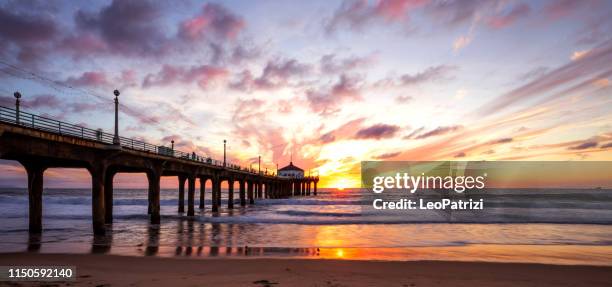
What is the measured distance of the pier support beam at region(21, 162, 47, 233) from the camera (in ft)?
78.4

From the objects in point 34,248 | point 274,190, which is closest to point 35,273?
point 34,248

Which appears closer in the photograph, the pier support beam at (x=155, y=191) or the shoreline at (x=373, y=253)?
the shoreline at (x=373, y=253)

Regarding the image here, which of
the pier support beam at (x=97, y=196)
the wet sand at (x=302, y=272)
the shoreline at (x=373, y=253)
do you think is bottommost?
the shoreline at (x=373, y=253)

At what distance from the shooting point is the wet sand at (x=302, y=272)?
1119 cm

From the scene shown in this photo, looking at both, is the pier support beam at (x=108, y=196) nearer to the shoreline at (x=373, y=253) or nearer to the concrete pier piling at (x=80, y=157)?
the concrete pier piling at (x=80, y=157)

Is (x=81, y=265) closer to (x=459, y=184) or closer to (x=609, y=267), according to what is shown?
(x=609, y=267)

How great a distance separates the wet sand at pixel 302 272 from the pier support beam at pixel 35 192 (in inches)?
375

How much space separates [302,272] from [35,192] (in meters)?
20.3

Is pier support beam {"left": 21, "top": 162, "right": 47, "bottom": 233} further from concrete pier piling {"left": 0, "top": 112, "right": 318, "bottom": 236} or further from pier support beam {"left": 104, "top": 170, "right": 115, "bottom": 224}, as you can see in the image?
pier support beam {"left": 104, "top": 170, "right": 115, "bottom": 224}

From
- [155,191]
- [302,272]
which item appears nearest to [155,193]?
[155,191]

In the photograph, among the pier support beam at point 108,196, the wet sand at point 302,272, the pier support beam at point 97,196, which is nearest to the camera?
the wet sand at point 302,272

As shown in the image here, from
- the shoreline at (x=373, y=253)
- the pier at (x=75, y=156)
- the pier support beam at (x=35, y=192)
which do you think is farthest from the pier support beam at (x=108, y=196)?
the shoreline at (x=373, y=253)

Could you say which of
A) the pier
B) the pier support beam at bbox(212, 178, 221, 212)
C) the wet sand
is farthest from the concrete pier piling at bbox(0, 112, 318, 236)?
the pier support beam at bbox(212, 178, 221, 212)

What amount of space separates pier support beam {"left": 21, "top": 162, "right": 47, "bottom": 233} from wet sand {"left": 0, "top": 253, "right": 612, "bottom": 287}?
953cm
